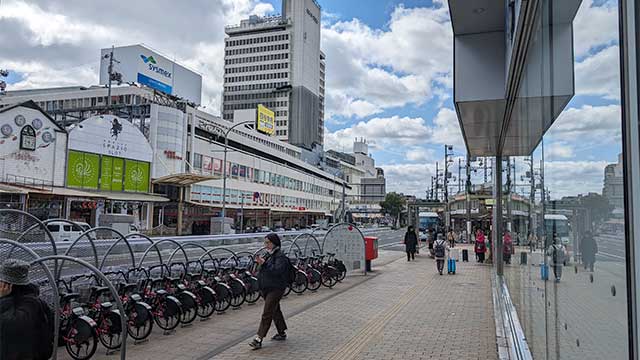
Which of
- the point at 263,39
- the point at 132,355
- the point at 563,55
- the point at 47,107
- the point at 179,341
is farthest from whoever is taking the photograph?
the point at 263,39

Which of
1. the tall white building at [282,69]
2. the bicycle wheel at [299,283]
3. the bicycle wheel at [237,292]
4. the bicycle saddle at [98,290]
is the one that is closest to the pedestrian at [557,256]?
the bicycle saddle at [98,290]

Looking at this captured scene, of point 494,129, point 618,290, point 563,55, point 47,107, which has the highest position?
point 47,107

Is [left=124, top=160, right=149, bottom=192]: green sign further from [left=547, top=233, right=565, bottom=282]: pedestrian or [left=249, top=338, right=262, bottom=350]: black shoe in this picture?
[left=547, top=233, right=565, bottom=282]: pedestrian

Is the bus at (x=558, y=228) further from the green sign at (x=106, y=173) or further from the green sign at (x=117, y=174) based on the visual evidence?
the green sign at (x=117, y=174)

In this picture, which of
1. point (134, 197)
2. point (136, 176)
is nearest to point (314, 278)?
point (134, 197)

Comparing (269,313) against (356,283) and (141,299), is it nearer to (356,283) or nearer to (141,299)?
(141,299)

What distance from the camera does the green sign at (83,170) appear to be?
3412cm

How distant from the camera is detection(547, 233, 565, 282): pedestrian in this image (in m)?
3.07

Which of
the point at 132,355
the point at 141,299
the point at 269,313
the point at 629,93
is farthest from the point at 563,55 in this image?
the point at 141,299

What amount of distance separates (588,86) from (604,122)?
12.2 inches

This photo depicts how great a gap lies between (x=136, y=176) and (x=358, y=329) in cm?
3489

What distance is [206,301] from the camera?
9.27 m

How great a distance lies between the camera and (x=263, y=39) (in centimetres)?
12544

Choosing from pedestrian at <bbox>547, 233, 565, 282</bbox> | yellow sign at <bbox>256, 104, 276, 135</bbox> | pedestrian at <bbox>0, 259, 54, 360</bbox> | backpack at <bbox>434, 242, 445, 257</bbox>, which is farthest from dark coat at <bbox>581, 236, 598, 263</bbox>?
yellow sign at <bbox>256, 104, 276, 135</bbox>
